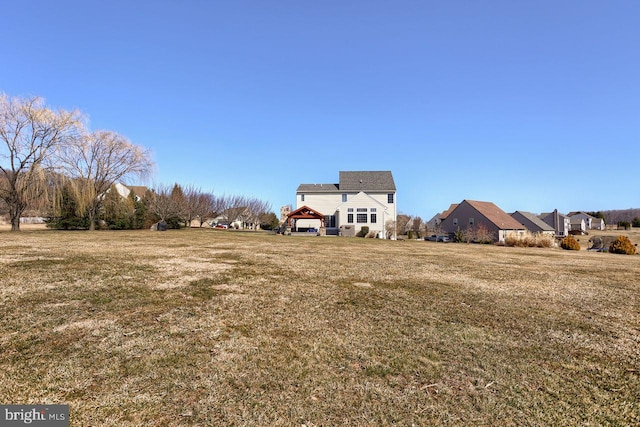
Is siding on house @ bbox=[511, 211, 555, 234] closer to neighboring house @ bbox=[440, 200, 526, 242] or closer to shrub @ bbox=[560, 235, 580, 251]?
neighboring house @ bbox=[440, 200, 526, 242]

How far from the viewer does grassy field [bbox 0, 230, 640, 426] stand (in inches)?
102

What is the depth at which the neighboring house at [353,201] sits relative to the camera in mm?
39062

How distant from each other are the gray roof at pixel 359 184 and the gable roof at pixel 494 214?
Answer: 12.8 m

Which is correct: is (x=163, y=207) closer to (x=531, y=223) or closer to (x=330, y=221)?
(x=330, y=221)

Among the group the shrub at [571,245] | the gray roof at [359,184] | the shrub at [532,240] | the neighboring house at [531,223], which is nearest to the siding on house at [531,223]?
the neighboring house at [531,223]

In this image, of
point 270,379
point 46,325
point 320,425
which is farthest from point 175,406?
point 46,325

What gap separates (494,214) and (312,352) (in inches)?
1925

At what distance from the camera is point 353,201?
39.4 metres

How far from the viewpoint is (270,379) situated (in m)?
3.02

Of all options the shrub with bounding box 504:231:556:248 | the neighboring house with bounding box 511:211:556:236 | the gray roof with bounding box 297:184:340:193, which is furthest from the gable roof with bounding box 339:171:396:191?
the neighboring house with bounding box 511:211:556:236

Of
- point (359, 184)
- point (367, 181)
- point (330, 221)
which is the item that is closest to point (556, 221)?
point (367, 181)

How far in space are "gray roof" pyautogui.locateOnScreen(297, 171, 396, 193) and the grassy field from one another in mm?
37838

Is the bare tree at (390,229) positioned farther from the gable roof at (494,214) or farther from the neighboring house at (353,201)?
the gable roof at (494,214)

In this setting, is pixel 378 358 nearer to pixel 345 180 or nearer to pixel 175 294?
pixel 175 294
